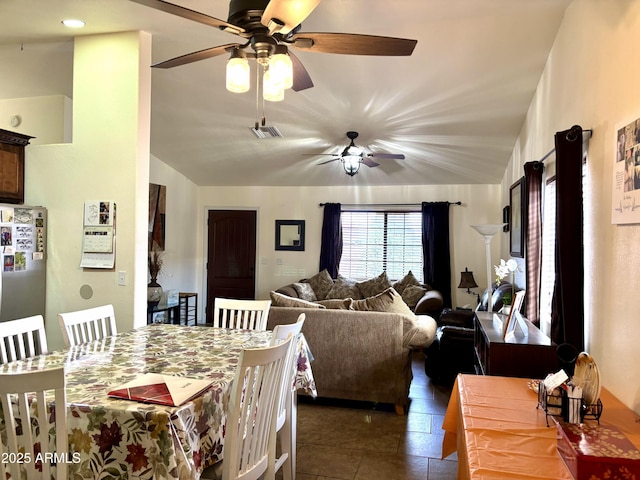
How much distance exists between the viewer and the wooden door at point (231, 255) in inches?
295

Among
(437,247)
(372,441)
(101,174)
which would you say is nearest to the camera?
(372,441)

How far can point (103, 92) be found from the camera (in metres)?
3.46

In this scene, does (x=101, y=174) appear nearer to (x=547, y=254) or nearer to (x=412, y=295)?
(x=547, y=254)

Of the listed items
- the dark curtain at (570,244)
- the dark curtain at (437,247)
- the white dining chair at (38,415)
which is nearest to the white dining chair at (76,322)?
the white dining chair at (38,415)

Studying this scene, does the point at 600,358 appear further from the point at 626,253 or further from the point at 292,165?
the point at 292,165

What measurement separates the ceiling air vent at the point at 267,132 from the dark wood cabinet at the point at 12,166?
7.72ft

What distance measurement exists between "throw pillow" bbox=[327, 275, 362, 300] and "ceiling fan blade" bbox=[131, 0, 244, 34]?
4928mm

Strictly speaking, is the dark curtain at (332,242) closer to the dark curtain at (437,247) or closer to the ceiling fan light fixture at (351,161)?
the dark curtain at (437,247)

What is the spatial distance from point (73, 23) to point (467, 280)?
5.46 m

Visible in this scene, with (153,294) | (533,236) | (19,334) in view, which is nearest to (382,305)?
(533,236)

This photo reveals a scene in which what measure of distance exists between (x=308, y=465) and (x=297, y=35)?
8.30ft

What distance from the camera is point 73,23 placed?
10.7ft

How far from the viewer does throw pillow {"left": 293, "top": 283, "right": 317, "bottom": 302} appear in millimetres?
6169

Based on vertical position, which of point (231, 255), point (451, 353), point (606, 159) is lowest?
point (451, 353)
